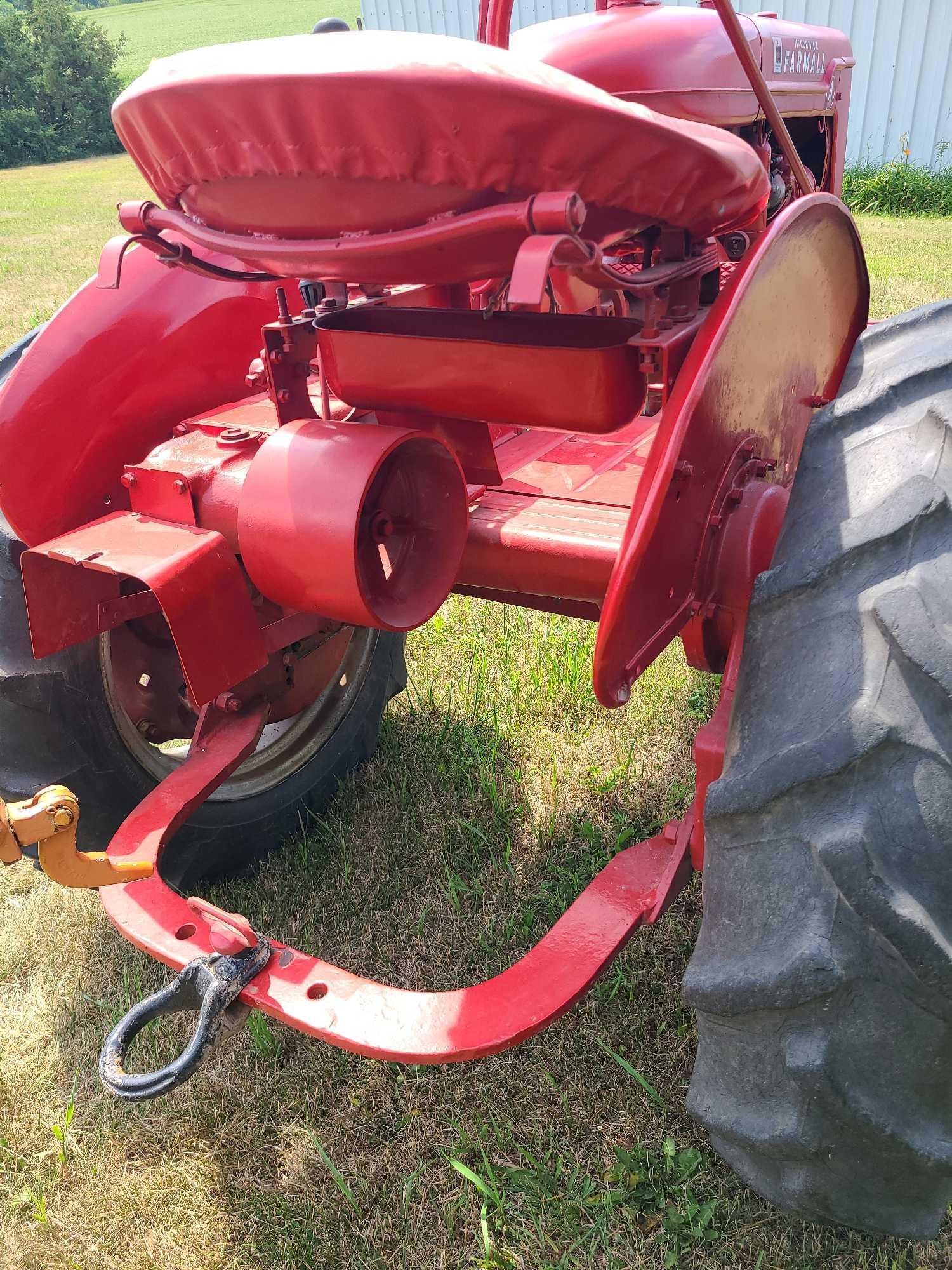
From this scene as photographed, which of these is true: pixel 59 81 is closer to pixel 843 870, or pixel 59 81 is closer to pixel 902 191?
pixel 902 191

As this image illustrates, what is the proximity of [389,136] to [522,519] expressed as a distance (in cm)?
66

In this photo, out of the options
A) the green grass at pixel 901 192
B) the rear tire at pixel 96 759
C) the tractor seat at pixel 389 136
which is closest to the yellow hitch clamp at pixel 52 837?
the rear tire at pixel 96 759

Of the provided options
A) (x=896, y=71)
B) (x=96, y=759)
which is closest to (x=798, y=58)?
(x=96, y=759)

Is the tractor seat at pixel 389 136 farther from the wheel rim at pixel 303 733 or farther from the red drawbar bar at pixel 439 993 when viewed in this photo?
the wheel rim at pixel 303 733

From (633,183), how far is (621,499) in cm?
64

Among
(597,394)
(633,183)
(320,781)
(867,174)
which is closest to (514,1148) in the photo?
(320,781)

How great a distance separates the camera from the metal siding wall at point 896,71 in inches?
339

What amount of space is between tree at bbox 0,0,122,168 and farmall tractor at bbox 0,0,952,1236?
2483 centimetres

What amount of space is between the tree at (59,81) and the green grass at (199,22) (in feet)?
4.87

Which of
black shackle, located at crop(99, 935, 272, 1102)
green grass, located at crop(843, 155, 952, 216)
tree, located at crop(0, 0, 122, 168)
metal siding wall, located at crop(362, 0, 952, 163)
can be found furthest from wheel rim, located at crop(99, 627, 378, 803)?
tree, located at crop(0, 0, 122, 168)

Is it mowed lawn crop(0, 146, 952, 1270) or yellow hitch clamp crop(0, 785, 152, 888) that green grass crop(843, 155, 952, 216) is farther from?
yellow hitch clamp crop(0, 785, 152, 888)

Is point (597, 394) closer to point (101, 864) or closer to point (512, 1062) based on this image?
point (101, 864)

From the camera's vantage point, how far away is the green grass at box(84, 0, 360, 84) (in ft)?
95.6

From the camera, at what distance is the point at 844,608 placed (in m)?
1.09
